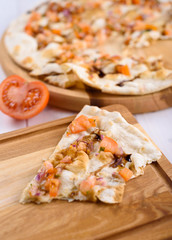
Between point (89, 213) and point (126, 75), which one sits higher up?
point (126, 75)

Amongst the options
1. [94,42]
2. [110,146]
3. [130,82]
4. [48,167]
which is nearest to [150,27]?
[94,42]

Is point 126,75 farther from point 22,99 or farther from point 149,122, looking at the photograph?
point 22,99

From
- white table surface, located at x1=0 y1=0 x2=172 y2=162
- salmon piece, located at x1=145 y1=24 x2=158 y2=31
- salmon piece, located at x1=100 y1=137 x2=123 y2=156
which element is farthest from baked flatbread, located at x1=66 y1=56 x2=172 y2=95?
salmon piece, located at x1=145 y1=24 x2=158 y2=31

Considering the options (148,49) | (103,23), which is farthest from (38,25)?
(148,49)

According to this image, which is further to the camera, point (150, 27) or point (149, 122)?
point (150, 27)

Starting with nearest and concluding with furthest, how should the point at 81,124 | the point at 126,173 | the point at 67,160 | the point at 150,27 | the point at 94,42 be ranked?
the point at 126,173
the point at 67,160
the point at 81,124
the point at 94,42
the point at 150,27

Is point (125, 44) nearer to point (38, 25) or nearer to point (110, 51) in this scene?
point (110, 51)

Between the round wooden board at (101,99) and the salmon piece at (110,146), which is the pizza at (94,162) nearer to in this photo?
the salmon piece at (110,146)
